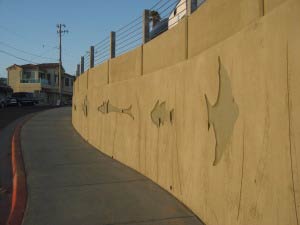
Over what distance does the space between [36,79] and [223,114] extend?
9337cm

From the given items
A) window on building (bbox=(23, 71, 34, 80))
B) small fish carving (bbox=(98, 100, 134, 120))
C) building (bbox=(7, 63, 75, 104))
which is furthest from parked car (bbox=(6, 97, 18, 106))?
window on building (bbox=(23, 71, 34, 80))

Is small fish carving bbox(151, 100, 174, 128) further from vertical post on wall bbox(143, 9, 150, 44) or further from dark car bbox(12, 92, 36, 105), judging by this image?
dark car bbox(12, 92, 36, 105)

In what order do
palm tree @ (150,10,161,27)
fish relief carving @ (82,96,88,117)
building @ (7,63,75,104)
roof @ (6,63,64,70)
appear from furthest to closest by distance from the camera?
roof @ (6,63,64,70), building @ (7,63,75,104), fish relief carving @ (82,96,88,117), palm tree @ (150,10,161,27)

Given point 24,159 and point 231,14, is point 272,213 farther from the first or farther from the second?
point 24,159

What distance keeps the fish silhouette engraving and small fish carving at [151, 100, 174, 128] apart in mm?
1967

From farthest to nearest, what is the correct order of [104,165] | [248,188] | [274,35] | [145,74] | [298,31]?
[104,165] → [145,74] → [248,188] → [274,35] → [298,31]

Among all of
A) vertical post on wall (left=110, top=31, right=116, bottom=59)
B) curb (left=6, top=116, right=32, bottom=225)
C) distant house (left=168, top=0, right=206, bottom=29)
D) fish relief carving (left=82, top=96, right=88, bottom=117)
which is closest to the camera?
curb (left=6, top=116, right=32, bottom=225)

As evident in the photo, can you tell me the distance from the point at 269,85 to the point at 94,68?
38.7 feet

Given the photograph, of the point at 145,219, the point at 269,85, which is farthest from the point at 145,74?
the point at 269,85

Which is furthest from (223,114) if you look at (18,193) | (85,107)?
(85,107)

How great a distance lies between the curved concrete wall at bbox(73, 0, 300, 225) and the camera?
393cm

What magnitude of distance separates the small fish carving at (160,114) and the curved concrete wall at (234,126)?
0.02 meters

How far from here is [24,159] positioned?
1213 cm

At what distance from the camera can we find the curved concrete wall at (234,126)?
3.93 meters
